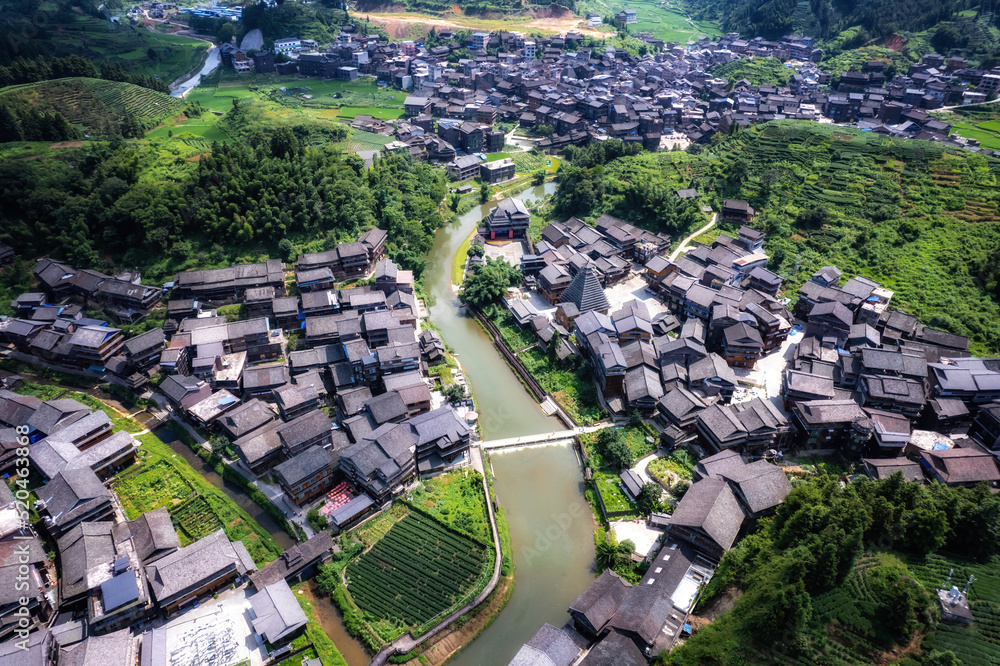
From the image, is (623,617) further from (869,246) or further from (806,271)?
(869,246)

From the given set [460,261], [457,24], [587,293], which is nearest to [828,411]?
[587,293]

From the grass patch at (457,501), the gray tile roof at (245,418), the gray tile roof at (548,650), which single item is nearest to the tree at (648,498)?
the grass patch at (457,501)

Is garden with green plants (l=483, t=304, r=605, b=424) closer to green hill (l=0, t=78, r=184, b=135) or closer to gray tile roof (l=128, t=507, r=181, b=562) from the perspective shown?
gray tile roof (l=128, t=507, r=181, b=562)

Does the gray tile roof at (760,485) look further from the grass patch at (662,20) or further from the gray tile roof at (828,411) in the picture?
the grass patch at (662,20)

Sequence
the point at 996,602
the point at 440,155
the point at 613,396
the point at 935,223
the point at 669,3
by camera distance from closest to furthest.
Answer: the point at 996,602, the point at 613,396, the point at 935,223, the point at 440,155, the point at 669,3

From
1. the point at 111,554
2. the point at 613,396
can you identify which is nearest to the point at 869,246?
the point at 613,396
